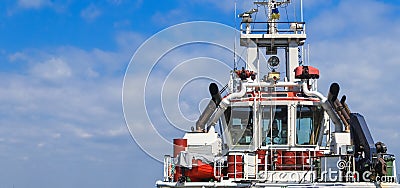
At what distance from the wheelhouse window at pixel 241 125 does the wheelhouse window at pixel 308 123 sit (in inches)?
78.0

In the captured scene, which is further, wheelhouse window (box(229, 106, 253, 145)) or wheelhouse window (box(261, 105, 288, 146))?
wheelhouse window (box(229, 106, 253, 145))

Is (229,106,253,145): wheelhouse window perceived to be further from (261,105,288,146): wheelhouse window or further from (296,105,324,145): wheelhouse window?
(296,105,324,145): wheelhouse window

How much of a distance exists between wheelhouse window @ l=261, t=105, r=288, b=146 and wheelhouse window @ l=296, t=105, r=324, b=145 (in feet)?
1.78

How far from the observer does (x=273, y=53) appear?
1230 inches

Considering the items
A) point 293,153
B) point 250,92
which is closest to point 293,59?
point 250,92

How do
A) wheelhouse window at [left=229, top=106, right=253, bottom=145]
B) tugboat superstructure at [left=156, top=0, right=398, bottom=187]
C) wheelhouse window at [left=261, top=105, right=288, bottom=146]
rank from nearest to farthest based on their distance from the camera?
A: tugboat superstructure at [left=156, top=0, right=398, bottom=187] → wheelhouse window at [left=261, top=105, right=288, bottom=146] → wheelhouse window at [left=229, top=106, right=253, bottom=145]

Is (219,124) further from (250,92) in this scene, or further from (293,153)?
(293,153)

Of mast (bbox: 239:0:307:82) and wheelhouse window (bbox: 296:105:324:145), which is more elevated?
mast (bbox: 239:0:307:82)

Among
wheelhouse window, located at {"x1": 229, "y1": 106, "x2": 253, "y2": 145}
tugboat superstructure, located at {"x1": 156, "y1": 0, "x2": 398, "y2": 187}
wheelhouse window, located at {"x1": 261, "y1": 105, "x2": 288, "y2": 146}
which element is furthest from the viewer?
wheelhouse window, located at {"x1": 229, "y1": 106, "x2": 253, "y2": 145}

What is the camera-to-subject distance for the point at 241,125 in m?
28.4

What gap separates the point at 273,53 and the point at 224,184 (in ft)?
31.2

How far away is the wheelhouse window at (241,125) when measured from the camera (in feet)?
92.7

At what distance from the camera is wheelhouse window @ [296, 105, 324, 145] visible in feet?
91.9

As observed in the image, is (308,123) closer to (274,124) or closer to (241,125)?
(274,124)
